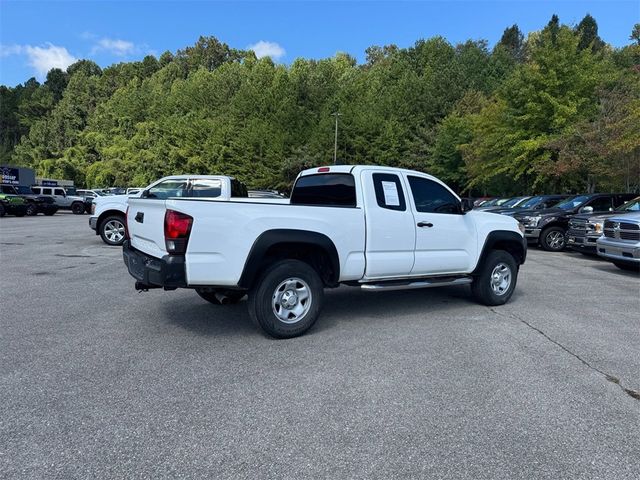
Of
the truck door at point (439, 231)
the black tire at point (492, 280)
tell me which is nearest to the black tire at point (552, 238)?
the black tire at point (492, 280)

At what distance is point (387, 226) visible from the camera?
5805mm

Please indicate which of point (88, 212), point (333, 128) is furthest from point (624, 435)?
point (333, 128)

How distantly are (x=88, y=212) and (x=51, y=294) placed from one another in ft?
104

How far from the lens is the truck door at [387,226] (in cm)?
571

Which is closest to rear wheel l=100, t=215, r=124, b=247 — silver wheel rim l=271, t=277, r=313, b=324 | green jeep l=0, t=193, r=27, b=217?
silver wheel rim l=271, t=277, r=313, b=324

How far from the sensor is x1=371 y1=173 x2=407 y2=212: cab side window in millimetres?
5906

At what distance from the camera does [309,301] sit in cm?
532

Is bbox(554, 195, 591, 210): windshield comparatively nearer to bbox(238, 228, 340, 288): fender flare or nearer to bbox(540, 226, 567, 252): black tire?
bbox(540, 226, 567, 252): black tire

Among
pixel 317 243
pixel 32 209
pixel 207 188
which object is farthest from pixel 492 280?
pixel 32 209

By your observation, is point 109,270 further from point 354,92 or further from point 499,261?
point 354,92

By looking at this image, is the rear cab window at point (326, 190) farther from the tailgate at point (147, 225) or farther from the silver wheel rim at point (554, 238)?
the silver wheel rim at point (554, 238)

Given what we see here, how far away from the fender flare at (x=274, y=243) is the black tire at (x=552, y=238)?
11998 mm

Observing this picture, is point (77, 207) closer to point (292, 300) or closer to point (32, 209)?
point (32, 209)

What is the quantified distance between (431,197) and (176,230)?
3498mm
